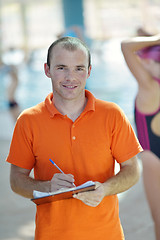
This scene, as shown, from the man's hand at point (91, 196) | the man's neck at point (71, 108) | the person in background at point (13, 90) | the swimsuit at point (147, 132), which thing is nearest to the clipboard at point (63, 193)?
the man's hand at point (91, 196)

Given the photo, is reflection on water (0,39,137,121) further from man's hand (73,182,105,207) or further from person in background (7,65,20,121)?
man's hand (73,182,105,207)

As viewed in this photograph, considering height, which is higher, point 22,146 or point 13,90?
point 22,146

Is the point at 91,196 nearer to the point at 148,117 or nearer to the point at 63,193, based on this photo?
the point at 63,193

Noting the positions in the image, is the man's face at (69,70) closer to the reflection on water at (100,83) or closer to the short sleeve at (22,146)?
the short sleeve at (22,146)

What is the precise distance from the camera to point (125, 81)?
14.7m

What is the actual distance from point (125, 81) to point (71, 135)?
42.9 ft

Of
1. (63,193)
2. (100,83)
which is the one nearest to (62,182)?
(63,193)

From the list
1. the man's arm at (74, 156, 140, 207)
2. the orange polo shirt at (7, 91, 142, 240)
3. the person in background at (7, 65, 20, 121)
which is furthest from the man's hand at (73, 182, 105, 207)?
the person in background at (7, 65, 20, 121)

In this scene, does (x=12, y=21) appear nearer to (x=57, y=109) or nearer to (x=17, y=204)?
(x=17, y=204)

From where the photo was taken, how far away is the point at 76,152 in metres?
1.81

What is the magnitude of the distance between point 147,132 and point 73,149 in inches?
47.1

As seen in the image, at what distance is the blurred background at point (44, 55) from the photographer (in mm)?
4395

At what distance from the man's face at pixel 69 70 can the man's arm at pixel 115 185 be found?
391 millimetres

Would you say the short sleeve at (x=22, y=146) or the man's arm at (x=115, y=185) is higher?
the short sleeve at (x=22, y=146)
